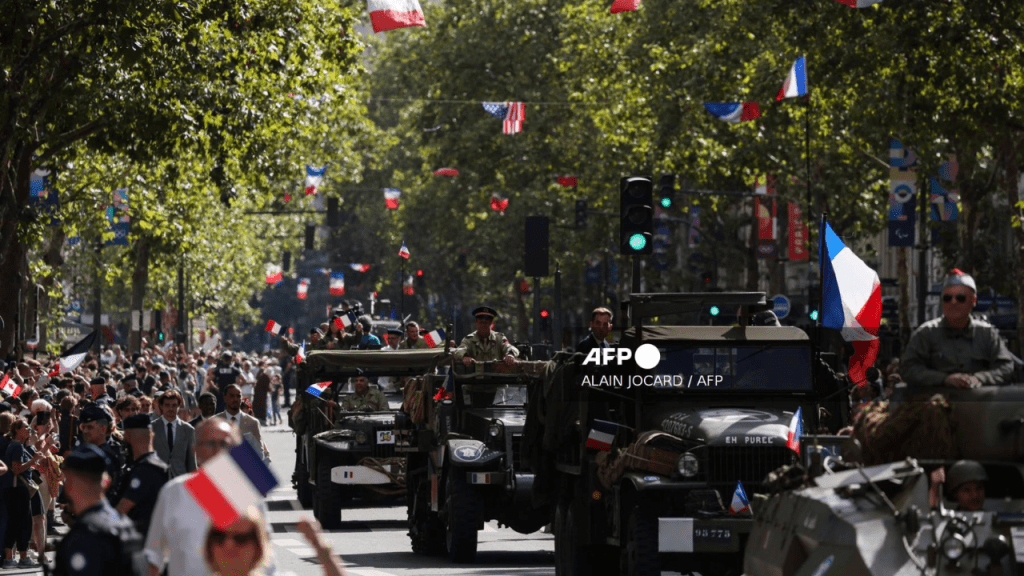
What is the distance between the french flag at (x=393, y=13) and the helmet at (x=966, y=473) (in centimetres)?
1527

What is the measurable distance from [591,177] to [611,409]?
46.7m

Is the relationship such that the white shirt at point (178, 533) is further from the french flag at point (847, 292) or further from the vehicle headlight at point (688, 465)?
the french flag at point (847, 292)

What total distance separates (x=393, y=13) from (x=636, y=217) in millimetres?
4827

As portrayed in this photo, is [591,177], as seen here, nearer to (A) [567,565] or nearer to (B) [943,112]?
(B) [943,112]

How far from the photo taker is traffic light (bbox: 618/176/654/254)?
69.6 feet

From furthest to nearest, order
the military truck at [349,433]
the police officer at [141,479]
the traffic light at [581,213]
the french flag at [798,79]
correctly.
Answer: the traffic light at [581,213]
the french flag at [798,79]
the military truck at [349,433]
the police officer at [141,479]

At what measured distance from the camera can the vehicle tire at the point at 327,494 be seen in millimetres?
24031

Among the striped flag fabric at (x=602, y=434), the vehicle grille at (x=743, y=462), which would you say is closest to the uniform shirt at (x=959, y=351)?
the vehicle grille at (x=743, y=462)

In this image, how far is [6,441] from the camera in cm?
1994

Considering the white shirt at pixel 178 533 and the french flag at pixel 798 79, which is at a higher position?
the french flag at pixel 798 79

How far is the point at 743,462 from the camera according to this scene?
14.5 metres

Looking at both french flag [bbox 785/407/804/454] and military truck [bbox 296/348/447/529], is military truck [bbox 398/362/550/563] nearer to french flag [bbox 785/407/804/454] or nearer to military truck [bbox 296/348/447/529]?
military truck [bbox 296/348/447/529]

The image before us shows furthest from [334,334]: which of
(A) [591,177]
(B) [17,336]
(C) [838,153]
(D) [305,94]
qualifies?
(A) [591,177]

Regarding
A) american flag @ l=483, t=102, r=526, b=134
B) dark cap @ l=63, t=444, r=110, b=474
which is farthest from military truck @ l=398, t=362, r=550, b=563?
american flag @ l=483, t=102, r=526, b=134
